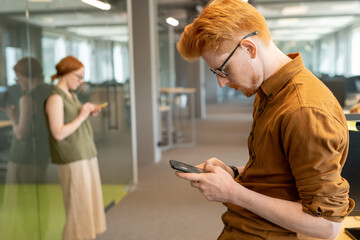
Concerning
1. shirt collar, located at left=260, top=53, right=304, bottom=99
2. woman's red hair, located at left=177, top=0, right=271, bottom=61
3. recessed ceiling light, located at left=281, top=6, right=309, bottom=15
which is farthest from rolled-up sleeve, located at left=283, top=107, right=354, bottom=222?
recessed ceiling light, located at left=281, top=6, right=309, bottom=15

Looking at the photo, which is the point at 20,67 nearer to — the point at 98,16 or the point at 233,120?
the point at 98,16

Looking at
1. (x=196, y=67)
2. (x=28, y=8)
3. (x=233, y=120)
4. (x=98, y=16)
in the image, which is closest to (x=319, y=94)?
(x=28, y=8)

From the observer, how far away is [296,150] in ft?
3.27

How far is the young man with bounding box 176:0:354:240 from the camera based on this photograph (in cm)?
98

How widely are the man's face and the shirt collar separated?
0.13 feet

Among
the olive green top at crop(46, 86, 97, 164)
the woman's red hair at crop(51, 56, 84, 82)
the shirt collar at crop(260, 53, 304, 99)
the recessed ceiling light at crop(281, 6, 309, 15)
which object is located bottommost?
the olive green top at crop(46, 86, 97, 164)

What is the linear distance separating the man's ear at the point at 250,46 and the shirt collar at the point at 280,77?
91 mm

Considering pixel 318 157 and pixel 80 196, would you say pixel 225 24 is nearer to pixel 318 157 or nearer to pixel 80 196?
pixel 318 157

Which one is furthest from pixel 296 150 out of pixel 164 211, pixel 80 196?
pixel 164 211

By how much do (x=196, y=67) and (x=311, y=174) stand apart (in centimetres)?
1232

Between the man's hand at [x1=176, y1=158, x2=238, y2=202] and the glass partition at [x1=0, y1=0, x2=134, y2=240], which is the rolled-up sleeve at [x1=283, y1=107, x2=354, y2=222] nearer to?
the man's hand at [x1=176, y1=158, x2=238, y2=202]

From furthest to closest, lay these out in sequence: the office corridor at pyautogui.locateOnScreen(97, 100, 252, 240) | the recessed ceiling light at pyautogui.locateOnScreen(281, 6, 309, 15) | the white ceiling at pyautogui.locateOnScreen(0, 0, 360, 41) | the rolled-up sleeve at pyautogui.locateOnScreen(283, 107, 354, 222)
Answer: the recessed ceiling light at pyautogui.locateOnScreen(281, 6, 309, 15) → the office corridor at pyautogui.locateOnScreen(97, 100, 252, 240) → the white ceiling at pyautogui.locateOnScreen(0, 0, 360, 41) → the rolled-up sleeve at pyautogui.locateOnScreen(283, 107, 354, 222)

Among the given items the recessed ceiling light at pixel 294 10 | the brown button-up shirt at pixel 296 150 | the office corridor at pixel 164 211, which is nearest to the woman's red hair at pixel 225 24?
the brown button-up shirt at pixel 296 150

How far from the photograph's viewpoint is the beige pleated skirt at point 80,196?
2.86 meters
